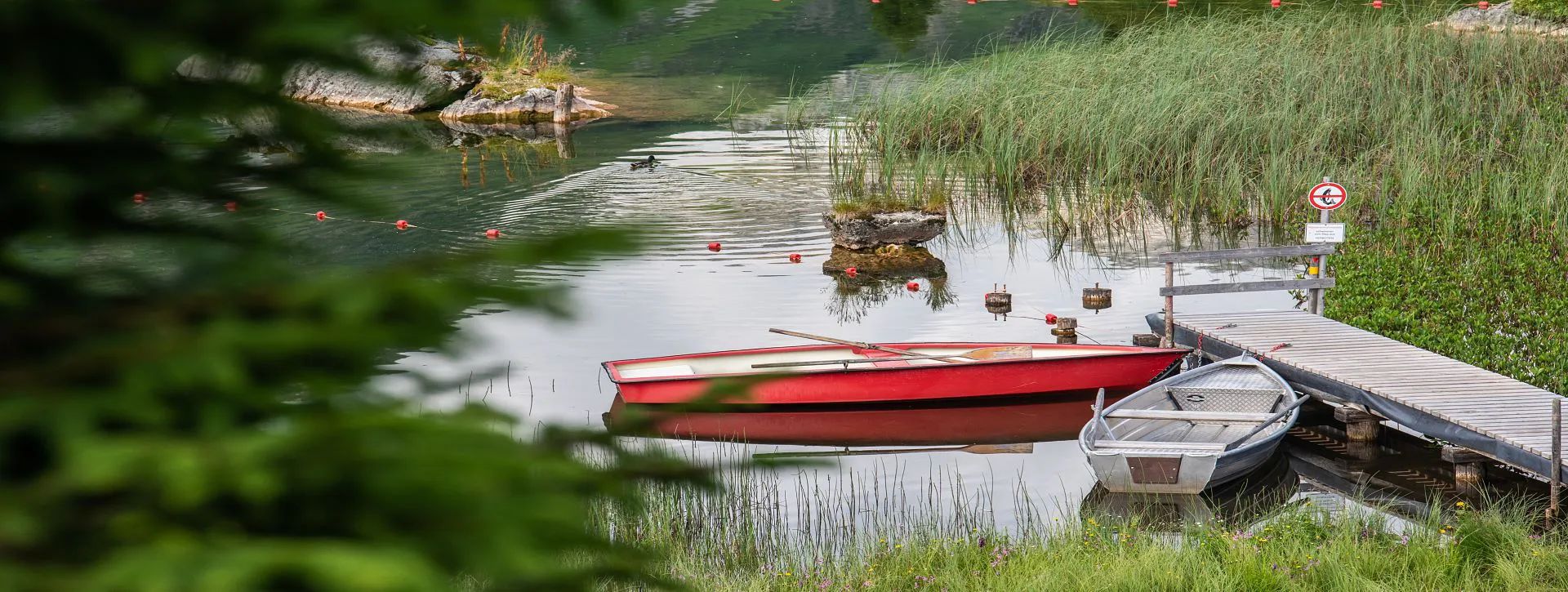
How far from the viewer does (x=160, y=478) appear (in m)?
0.85

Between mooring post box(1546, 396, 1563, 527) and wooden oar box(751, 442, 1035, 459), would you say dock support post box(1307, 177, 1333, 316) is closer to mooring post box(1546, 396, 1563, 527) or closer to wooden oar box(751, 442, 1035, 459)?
wooden oar box(751, 442, 1035, 459)

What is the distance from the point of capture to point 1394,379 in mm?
11609

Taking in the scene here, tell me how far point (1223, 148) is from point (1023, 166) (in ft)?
9.63

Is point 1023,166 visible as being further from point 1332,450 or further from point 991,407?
point 1332,450

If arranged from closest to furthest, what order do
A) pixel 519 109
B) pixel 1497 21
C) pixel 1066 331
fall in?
pixel 1066 331, pixel 1497 21, pixel 519 109

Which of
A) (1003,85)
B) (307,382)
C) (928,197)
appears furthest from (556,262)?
(1003,85)

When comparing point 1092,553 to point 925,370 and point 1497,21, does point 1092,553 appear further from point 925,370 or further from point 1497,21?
point 1497,21

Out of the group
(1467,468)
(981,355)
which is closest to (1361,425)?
(1467,468)

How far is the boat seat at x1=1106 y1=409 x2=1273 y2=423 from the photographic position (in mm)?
11438

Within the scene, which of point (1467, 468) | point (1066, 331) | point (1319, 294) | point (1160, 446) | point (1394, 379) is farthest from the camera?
point (1066, 331)

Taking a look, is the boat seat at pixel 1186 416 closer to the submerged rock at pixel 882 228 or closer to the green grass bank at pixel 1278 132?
the green grass bank at pixel 1278 132

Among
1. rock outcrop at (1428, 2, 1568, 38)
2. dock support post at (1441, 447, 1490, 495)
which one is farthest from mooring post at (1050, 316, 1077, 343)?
rock outcrop at (1428, 2, 1568, 38)

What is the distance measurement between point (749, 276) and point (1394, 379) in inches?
316

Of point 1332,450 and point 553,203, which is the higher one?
point 553,203
